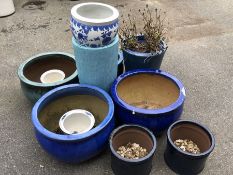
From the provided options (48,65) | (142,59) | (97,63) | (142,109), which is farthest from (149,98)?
(48,65)

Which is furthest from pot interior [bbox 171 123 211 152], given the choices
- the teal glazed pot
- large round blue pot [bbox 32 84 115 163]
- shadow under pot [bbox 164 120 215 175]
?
the teal glazed pot

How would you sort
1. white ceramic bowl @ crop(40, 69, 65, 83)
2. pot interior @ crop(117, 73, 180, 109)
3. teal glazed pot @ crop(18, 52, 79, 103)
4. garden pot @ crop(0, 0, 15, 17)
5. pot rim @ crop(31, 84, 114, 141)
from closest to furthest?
pot rim @ crop(31, 84, 114, 141)
pot interior @ crop(117, 73, 180, 109)
teal glazed pot @ crop(18, 52, 79, 103)
white ceramic bowl @ crop(40, 69, 65, 83)
garden pot @ crop(0, 0, 15, 17)

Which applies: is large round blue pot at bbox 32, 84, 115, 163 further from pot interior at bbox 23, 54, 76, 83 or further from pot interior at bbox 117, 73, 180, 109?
pot interior at bbox 23, 54, 76, 83

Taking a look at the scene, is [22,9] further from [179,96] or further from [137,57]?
[179,96]

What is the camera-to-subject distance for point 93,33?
7.28ft

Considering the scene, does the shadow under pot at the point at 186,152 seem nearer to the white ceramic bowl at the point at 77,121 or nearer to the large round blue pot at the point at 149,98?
the large round blue pot at the point at 149,98

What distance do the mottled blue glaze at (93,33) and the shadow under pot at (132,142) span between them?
0.69 m

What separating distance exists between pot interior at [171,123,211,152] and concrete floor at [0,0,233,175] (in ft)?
0.60

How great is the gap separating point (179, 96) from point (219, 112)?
634 mm

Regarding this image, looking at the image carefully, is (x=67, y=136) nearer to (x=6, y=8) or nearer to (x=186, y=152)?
(x=186, y=152)

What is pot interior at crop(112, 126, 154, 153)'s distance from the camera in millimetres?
2315

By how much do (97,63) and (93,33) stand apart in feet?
0.89

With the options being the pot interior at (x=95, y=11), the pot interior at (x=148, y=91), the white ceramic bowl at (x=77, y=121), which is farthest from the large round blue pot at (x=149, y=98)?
the pot interior at (x=95, y=11)

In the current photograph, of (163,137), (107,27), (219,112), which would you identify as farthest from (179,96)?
(107,27)
